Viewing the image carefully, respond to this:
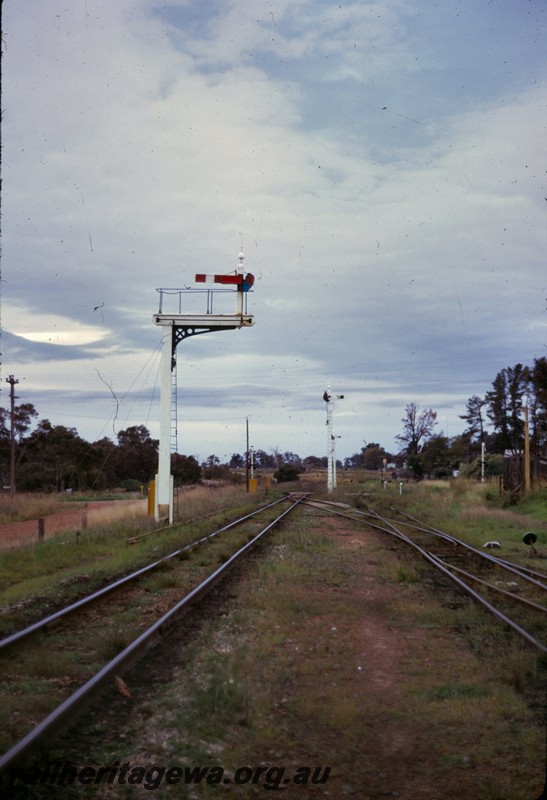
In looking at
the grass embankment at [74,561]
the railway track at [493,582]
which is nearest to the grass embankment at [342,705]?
the railway track at [493,582]

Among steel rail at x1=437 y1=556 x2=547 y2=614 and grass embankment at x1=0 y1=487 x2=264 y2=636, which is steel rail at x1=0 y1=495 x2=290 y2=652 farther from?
steel rail at x1=437 y1=556 x2=547 y2=614

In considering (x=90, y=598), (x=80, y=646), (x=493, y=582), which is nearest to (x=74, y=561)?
(x=90, y=598)

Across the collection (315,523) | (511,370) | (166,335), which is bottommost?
(315,523)

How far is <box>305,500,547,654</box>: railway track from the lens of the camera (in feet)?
28.8

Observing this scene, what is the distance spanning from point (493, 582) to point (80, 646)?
719 cm

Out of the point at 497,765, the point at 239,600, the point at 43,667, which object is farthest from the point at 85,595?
the point at 497,765

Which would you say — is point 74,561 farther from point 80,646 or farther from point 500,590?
point 500,590

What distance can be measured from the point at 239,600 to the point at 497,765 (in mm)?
5756

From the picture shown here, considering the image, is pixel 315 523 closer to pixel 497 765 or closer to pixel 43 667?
pixel 43 667

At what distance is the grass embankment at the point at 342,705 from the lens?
467 centimetres

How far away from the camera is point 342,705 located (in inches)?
229

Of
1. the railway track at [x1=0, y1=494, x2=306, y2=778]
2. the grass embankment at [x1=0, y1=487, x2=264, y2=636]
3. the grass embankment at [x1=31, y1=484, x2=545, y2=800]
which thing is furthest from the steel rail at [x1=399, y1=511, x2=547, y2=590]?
the grass embankment at [x1=0, y1=487, x2=264, y2=636]

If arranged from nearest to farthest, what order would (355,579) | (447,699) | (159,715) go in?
(159,715), (447,699), (355,579)

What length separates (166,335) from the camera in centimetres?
2281
